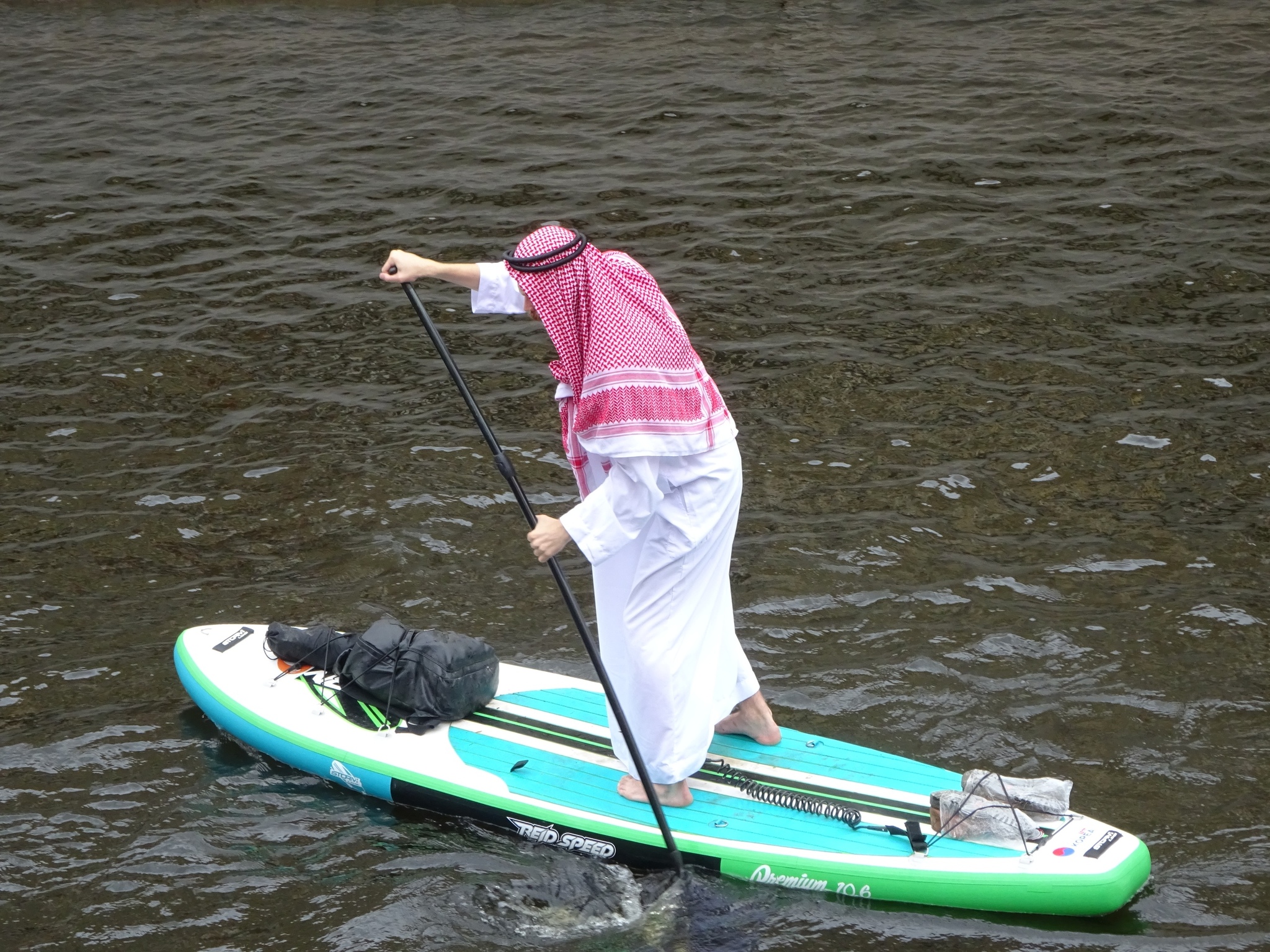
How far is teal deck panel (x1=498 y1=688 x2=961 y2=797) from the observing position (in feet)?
15.8

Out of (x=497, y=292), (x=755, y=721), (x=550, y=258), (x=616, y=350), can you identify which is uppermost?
(x=550, y=258)

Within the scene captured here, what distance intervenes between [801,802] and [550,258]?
7.19 ft

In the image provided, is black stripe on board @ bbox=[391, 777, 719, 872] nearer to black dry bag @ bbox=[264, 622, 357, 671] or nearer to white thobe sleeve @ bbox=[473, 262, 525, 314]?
black dry bag @ bbox=[264, 622, 357, 671]

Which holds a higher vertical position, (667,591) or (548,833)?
(667,591)

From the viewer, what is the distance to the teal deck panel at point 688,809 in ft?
14.9

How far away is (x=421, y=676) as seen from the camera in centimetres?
522

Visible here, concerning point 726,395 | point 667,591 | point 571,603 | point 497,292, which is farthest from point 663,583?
point 726,395

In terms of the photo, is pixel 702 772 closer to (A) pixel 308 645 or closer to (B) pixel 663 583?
(B) pixel 663 583

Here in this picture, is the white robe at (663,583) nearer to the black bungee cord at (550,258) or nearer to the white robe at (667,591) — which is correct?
the white robe at (667,591)

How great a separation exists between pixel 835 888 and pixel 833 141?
8957mm

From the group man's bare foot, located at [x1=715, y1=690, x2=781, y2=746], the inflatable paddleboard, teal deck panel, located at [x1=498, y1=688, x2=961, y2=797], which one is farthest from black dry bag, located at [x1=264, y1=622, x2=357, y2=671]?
man's bare foot, located at [x1=715, y1=690, x2=781, y2=746]

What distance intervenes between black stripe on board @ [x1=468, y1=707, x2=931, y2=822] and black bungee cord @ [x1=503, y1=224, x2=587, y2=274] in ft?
6.72

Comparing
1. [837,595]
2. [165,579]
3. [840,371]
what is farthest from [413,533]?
[840,371]

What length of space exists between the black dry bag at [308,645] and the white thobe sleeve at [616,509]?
181cm
